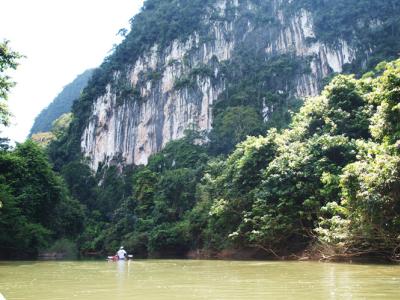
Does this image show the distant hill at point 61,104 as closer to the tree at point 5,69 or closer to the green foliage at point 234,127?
the green foliage at point 234,127

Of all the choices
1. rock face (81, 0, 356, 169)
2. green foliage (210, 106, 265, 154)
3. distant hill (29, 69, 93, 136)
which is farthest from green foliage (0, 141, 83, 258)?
distant hill (29, 69, 93, 136)

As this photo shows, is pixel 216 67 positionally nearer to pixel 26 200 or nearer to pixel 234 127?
pixel 234 127

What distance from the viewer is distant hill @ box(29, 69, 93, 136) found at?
104625 mm

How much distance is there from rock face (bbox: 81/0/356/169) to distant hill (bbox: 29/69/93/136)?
4297 centimetres

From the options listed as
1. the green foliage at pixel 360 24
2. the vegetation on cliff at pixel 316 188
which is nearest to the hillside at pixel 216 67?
the green foliage at pixel 360 24

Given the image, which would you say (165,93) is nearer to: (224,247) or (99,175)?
(99,175)

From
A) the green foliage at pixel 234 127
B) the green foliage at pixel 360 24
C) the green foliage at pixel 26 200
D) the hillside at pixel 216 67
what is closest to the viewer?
the green foliage at pixel 26 200

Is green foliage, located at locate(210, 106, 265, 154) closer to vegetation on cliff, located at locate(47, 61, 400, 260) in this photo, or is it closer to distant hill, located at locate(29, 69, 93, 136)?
vegetation on cliff, located at locate(47, 61, 400, 260)

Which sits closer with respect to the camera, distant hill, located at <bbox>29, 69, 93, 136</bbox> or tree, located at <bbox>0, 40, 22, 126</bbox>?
tree, located at <bbox>0, 40, 22, 126</bbox>

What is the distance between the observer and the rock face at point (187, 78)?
2208 inches

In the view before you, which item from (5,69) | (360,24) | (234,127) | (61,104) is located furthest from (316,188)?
(61,104)

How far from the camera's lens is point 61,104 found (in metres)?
108

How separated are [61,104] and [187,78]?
2320 inches

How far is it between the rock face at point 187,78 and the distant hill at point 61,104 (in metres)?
43.0
